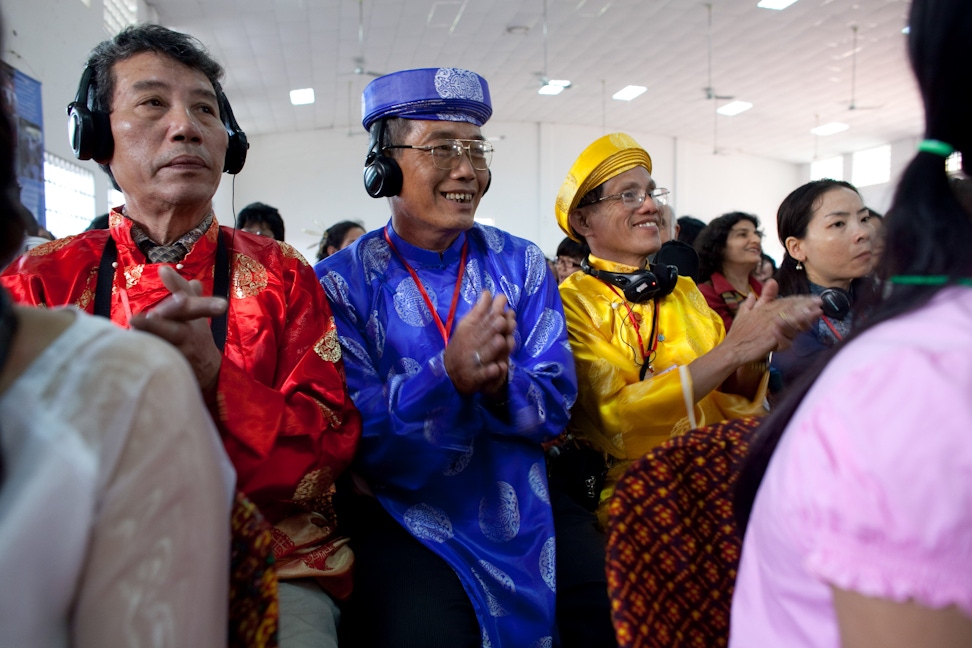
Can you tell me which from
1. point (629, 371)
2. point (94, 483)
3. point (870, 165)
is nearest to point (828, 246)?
point (629, 371)

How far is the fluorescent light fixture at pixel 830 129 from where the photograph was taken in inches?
625

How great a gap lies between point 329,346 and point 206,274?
0.34m

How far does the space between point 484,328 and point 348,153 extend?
15.1 meters

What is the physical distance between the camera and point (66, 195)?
625 cm

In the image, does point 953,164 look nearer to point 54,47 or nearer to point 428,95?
point 428,95

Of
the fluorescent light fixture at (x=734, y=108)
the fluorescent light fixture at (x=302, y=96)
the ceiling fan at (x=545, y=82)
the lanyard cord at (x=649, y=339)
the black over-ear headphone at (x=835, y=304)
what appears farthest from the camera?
the fluorescent light fixture at (x=734, y=108)

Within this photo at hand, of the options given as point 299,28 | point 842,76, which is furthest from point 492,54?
point 842,76

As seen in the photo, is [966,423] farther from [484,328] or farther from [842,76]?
[842,76]

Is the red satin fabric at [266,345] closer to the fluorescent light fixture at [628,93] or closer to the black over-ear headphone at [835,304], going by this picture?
the black over-ear headphone at [835,304]

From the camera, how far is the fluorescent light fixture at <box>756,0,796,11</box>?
9.88 metres

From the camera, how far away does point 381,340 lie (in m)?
1.97

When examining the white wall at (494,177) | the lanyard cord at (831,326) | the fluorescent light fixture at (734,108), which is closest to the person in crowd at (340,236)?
the lanyard cord at (831,326)

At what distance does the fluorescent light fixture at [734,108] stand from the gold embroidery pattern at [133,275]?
14.8 meters

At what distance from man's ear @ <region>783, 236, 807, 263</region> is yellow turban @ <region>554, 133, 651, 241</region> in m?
0.91
